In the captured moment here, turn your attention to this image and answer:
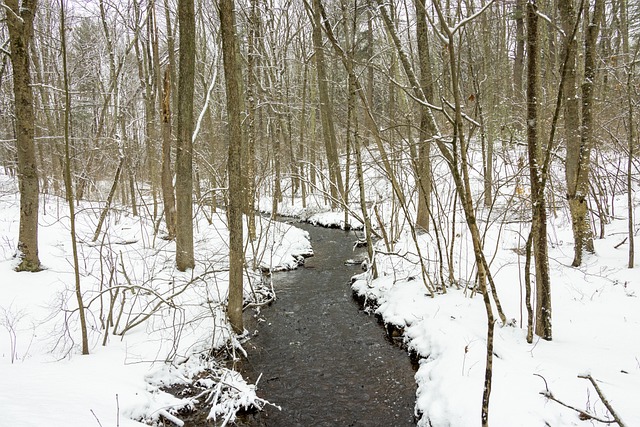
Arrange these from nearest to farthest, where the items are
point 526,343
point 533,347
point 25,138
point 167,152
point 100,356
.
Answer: point 533,347, point 526,343, point 100,356, point 25,138, point 167,152

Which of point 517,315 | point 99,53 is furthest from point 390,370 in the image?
point 99,53

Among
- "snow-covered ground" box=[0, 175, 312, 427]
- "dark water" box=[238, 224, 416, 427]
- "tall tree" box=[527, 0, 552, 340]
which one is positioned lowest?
"dark water" box=[238, 224, 416, 427]

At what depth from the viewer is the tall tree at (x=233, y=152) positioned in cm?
497

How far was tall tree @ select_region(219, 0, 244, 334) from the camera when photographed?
4973 mm

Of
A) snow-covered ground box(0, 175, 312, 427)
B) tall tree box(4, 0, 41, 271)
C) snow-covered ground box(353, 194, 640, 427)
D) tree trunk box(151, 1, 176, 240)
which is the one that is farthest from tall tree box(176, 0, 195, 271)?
snow-covered ground box(353, 194, 640, 427)

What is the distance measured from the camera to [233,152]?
17.0 feet

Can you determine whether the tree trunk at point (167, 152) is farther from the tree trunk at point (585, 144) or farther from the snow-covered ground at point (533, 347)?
the tree trunk at point (585, 144)

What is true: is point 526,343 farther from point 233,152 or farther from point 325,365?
point 233,152

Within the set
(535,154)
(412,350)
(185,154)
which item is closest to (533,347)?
(412,350)

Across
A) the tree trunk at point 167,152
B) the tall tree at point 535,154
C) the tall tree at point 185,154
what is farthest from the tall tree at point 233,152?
the tree trunk at point 167,152

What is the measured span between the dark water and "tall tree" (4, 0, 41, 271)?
4150mm

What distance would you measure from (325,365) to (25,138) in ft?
21.2

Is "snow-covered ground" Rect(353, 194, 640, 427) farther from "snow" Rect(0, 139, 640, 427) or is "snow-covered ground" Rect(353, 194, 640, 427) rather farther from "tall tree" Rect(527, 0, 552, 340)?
"tall tree" Rect(527, 0, 552, 340)

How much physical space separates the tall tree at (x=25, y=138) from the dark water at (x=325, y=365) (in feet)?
13.6
